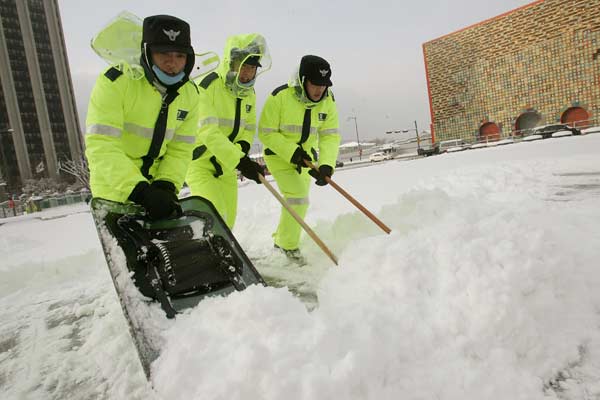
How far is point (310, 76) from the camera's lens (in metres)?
3.35

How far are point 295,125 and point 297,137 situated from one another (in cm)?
13

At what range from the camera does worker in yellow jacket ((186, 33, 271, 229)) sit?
3.18 metres

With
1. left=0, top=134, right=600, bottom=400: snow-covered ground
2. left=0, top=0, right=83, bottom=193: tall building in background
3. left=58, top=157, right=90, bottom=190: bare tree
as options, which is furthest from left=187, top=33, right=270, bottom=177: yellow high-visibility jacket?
left=0, top=0, right=83, bottom=193: tall building in background

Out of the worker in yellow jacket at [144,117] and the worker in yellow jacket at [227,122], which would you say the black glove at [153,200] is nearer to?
the worker in yellow jacket at [144,117]

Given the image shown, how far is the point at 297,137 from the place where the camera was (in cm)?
374

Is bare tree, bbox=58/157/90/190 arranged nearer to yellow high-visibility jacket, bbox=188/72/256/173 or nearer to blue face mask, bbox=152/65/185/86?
yellow high-visibility jacket, bbox=188/72/256/173

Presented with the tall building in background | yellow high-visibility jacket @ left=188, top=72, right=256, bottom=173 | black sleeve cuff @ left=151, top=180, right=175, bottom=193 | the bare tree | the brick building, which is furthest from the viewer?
the tall building in background

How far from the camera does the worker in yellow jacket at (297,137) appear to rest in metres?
3.53

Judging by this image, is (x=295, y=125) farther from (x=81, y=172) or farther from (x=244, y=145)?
(x=81, y=172)

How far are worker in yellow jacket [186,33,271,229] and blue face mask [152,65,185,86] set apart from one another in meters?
0.81

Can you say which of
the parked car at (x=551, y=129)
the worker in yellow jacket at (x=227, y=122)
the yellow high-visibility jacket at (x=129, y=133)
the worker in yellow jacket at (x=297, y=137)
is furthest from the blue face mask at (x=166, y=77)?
the parked car at (x=551, y=129)

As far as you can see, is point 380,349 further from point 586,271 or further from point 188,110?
point 188,110

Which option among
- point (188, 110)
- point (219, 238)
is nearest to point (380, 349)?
point (219, 238)

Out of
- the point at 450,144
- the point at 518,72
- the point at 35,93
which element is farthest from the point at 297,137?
the point at 35,93
